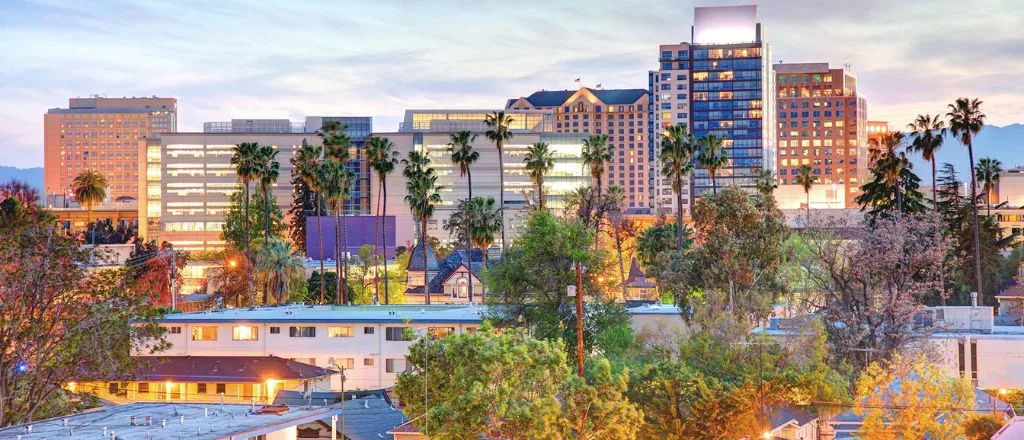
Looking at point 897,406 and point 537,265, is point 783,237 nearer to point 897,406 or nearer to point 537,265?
point 537,265

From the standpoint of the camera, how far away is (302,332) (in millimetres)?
72625

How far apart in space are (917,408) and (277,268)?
71.0 m

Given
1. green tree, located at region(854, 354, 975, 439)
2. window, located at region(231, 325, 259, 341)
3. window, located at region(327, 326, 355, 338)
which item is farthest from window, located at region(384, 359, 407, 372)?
green tree, located at region(854, 354, 975, 439)

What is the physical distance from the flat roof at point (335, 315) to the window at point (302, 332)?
1.61ft

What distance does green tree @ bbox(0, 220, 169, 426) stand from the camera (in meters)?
41.2

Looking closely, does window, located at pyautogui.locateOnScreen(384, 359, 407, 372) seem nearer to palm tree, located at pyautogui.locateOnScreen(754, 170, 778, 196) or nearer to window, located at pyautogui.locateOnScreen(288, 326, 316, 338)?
window, located at pyautogui.locateOnScreen(288, 326, 316, 338)

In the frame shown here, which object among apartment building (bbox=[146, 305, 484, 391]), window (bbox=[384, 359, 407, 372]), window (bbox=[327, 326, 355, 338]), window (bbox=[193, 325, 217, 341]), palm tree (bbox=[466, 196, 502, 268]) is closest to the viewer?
window (bbox=[384, 359, 407, 372])

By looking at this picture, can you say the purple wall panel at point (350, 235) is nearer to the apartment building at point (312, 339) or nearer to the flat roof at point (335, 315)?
the flat roof at point (335, 315)

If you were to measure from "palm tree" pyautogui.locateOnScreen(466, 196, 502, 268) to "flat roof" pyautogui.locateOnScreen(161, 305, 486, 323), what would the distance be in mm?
29919

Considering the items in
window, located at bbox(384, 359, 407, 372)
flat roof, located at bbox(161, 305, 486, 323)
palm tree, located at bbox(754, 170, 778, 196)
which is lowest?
window, located at bbox(384, 359, 407, 372)

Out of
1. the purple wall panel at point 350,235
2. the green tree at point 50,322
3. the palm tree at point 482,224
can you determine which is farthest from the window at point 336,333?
the purple wall panel at point 350,235

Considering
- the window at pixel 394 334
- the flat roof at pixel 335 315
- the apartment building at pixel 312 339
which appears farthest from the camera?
the flat roof at pixel 335 315

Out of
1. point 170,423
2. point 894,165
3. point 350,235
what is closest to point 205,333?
point 170,423

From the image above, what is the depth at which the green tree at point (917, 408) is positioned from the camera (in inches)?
1738
